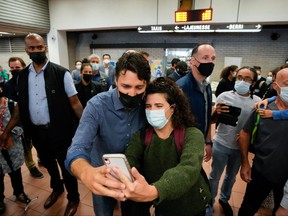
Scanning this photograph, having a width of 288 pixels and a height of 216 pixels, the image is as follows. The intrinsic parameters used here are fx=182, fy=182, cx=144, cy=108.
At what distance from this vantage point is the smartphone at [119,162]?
27.4 inches

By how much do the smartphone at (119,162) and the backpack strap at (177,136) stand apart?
18.1 inches

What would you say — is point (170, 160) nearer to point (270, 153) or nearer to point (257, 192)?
point (270, 153)

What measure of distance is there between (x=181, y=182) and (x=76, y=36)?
9421mm

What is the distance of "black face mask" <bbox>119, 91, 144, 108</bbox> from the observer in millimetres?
1165

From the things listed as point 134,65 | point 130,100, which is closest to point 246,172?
point 130,100

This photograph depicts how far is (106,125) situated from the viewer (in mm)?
1225

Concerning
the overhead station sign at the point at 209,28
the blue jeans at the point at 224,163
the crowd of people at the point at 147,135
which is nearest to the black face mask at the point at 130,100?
the crowd of people at the point at 147,135

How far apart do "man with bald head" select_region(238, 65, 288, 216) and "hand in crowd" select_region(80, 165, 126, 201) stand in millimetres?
1356

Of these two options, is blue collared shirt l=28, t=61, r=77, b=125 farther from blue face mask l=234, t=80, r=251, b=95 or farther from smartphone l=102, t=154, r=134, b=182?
blue face mask l=234, t=80, r=251, b=95

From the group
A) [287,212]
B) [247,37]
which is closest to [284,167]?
[287,212]

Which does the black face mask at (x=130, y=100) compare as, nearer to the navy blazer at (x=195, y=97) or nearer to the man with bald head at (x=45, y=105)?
the navy blazer at (x=195, y=97)

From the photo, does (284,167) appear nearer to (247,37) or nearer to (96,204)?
(96,204)

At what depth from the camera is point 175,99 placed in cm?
125

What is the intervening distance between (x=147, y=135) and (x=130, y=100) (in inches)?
10.1
